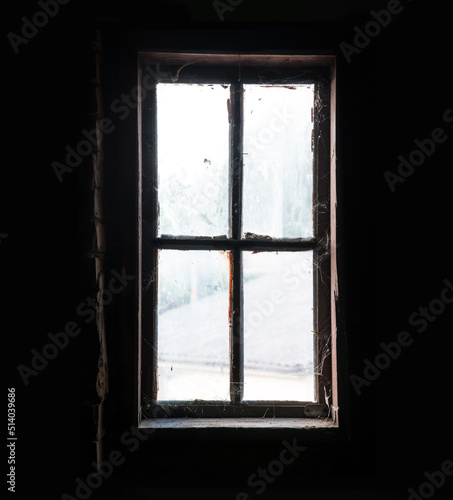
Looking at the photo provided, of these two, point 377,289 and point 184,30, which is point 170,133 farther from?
point 377,289

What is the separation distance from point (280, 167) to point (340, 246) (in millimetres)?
272

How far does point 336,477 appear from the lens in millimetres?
928

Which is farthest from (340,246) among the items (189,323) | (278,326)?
(189,323)

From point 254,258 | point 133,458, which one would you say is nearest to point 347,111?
point 254,258

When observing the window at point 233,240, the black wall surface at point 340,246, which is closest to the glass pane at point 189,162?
the window at point 233,240

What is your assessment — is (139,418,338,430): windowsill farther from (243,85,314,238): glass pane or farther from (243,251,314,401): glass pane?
(243,85,314,238): glass pane

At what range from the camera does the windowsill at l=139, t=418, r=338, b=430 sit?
0.94 metres

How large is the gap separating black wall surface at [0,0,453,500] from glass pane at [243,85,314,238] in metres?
0.11

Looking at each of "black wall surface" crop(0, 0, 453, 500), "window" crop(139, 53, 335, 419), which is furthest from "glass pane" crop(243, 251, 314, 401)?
"black wall surface" crop(0, 0, 453, 500)

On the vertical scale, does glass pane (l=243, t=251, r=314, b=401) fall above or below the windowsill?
above

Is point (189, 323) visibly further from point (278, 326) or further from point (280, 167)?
point (280, 167)

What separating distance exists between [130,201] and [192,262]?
9.1 inches

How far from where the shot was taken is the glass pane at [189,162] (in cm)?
104

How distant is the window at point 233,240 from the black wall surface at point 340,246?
3.7 inches
